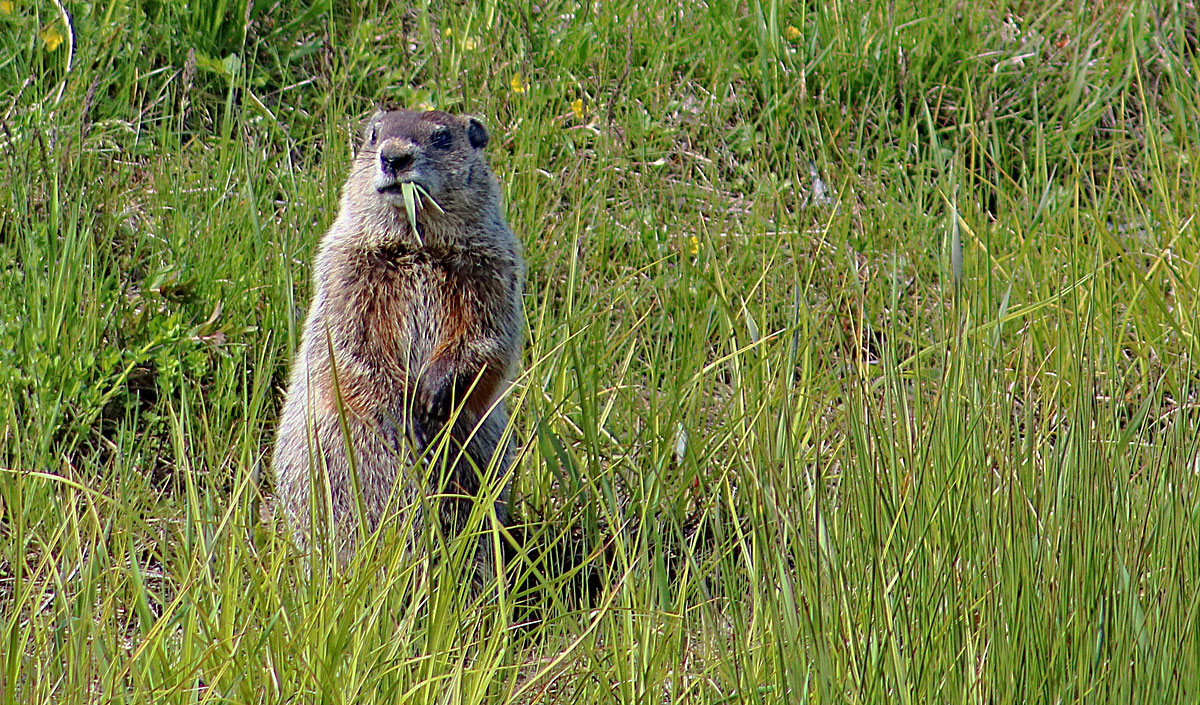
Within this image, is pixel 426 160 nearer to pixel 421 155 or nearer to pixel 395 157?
pixel 421 155

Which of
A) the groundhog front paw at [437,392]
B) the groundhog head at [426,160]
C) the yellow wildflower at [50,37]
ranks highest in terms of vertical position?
the yellow wildflower at [50,37]

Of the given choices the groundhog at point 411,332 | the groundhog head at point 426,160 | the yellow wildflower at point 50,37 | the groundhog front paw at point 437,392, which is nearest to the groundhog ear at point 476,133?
the groundhog head at point 426,160

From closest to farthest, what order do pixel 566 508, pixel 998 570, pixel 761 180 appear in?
pixel 998 570
pixel 566 508
pixel 761 180

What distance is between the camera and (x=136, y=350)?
3977 mm

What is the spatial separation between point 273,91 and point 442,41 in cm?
69

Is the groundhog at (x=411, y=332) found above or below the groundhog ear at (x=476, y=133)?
below

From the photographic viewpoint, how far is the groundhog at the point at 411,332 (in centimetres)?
352

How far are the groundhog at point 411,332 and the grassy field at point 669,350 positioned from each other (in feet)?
0.49

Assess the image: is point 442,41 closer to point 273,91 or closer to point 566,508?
point 273,91

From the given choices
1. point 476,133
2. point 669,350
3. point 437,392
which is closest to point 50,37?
point 476,133

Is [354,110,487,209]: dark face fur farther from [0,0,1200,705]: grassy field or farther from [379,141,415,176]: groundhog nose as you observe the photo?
[0,0,1200,705]: grassy field

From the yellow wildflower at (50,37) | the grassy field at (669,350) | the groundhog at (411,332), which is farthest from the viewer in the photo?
the yellow wildflower at (50,37)

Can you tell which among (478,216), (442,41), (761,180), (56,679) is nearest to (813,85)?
(761,180)

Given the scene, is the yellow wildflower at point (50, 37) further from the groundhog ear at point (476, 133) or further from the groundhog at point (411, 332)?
the groundhog ear at point (476, 133)
